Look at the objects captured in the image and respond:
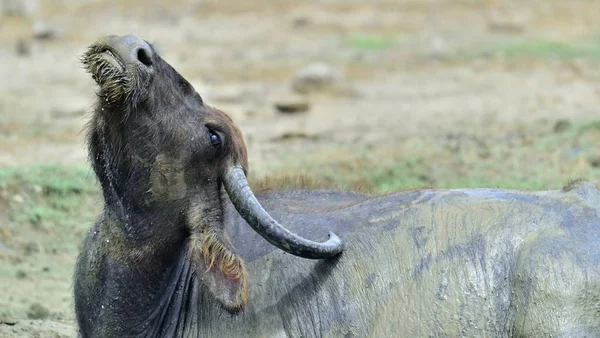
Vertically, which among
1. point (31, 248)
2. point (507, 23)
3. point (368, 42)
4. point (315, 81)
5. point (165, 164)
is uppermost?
point (507, 23)

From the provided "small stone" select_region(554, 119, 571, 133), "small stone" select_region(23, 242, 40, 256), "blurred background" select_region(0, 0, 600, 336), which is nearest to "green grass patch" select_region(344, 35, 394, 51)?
"blurred background" select_region(0, 0, 600, 336)

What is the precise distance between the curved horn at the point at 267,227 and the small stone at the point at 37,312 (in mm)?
2486

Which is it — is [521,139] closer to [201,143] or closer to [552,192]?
[552,192]

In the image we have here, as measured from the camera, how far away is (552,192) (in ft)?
16.9

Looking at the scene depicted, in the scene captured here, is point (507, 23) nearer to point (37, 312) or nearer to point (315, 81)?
point (315, 81)

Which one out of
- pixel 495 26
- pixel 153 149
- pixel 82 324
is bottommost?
pixel 82 324

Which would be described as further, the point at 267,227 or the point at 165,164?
the point at 165,164

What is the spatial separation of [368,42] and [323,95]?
→ 4.94 m

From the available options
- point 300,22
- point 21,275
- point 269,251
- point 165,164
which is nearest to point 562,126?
point 21,275

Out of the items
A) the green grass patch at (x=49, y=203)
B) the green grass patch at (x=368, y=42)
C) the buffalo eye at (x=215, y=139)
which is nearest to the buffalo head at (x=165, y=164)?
the buffalo eye at (x=215, y=139)

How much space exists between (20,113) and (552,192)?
947cm

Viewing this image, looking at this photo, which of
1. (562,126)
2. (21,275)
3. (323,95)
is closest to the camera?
(21,275)

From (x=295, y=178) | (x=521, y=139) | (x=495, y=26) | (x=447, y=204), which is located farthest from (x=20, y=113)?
(x=495, y=26)

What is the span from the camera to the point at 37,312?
22.5ft
